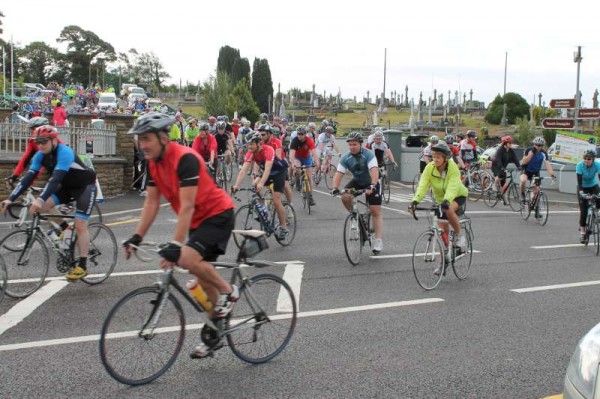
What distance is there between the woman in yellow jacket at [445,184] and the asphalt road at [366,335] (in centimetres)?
85

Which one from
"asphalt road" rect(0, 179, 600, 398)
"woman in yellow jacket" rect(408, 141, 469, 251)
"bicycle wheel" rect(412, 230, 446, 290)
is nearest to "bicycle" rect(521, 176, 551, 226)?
"asphalt road" rect(0, 179, 600, 398)

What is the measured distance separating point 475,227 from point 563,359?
9.42 m

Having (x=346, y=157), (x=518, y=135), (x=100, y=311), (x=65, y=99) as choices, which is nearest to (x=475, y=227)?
(x=346, y=157)

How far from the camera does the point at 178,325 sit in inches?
210

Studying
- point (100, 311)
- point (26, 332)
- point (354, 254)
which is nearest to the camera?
point (26, 332)

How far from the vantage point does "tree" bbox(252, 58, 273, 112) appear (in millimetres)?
93938

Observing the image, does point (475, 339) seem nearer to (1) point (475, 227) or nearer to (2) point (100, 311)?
(2) point (100, 311)

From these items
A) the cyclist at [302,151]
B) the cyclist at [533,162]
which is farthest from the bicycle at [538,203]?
the cyclist at [302,151]

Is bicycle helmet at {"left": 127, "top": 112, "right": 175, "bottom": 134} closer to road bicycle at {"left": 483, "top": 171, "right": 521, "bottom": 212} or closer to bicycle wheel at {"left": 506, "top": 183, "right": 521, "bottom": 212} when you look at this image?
road bicycle at {"left": 483, "top": 171, "right": 521, "bottom": 212}

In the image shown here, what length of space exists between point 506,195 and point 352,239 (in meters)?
10.4

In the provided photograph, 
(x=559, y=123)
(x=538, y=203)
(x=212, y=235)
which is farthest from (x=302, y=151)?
(x=559, y=123)

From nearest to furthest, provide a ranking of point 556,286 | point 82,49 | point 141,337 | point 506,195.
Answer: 1. point 141,337
2. point 556,286
3. point 506,195
4. point 82,49

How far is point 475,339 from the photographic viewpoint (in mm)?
6652

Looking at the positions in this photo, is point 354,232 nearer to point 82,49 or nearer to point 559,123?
point 559,123
